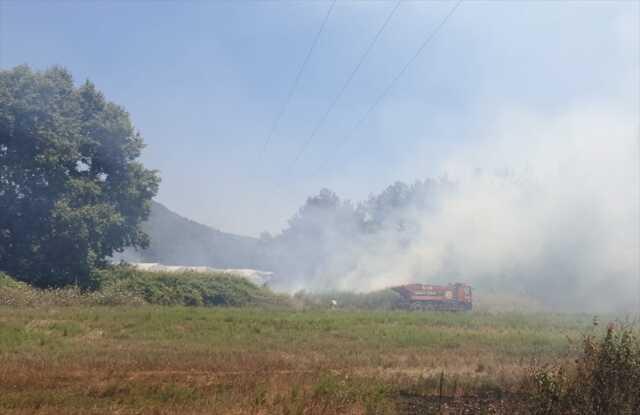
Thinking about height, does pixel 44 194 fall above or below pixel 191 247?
below

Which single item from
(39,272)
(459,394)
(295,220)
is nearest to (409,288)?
(39,272)

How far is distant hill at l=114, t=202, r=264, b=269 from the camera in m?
96.9

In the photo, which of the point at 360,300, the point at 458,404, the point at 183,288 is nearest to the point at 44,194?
the point at 183,288

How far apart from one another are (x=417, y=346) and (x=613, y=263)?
151 feet

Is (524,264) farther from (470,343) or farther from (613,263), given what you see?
(470,343)

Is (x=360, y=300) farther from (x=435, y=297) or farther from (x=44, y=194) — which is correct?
(x=44, y=194)

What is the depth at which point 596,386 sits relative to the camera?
8977mm

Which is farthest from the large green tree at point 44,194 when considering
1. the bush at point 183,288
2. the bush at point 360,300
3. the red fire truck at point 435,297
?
the red fire truck at point 435,297

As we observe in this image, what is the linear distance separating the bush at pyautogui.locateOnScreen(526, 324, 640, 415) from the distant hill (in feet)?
282

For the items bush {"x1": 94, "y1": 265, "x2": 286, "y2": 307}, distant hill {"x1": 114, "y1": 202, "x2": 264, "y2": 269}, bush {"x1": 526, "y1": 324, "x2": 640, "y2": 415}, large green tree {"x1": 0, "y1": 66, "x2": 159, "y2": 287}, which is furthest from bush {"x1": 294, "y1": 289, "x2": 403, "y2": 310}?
distant hill {"x1": 114, "y1": 202, "x2": 264, "y2": 269}

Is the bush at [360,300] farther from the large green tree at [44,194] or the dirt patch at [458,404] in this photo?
the dirt patch at [458,404]

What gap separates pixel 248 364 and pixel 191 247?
89974 millimetres

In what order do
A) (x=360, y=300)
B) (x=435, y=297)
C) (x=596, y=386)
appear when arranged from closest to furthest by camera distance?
(x=596, y=386) → (x=435, y=297) → (x=360, y=300)

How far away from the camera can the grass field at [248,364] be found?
10914 millimetres
